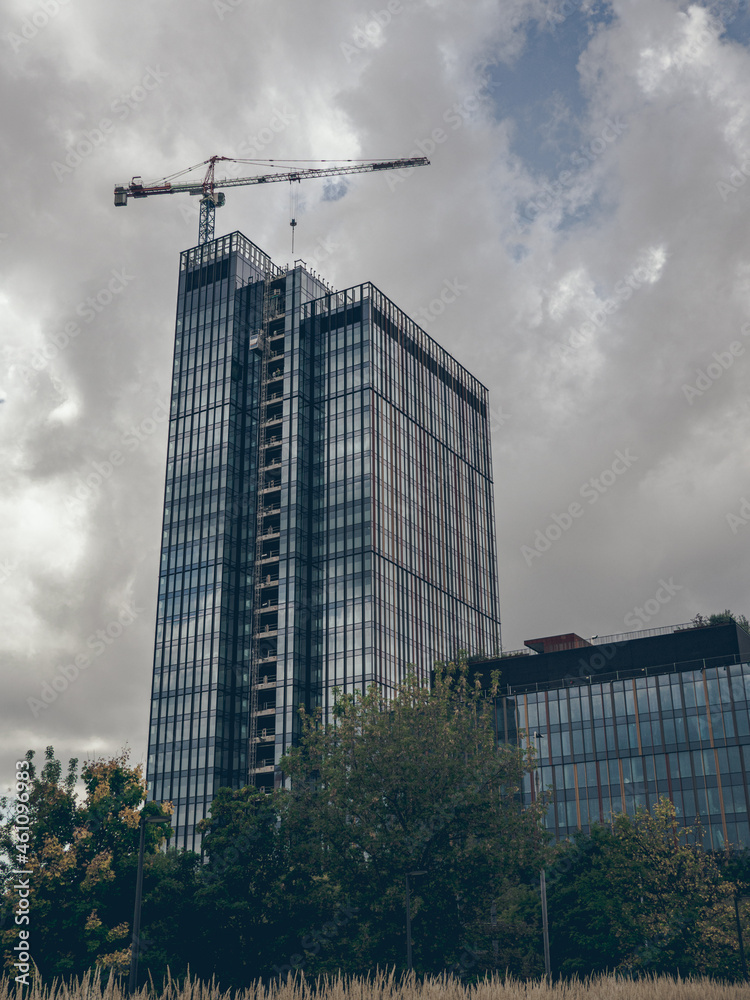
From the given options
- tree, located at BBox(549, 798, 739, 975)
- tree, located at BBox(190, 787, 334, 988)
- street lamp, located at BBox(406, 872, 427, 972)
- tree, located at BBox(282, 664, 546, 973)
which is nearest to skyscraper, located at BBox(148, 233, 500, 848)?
tree, located at BBox(549, 798, 739, 975)

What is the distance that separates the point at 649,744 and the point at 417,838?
194 feet

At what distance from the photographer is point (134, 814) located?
Result: 155ft

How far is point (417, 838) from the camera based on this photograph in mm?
42344

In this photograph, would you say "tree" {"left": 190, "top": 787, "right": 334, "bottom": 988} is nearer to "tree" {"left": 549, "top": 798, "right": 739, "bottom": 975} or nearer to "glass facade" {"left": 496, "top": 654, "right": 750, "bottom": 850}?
"tree" {"left": 549, "top": 798, "right": 739, "bottom": 975}

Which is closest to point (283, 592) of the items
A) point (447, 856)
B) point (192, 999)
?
point (447, 856)

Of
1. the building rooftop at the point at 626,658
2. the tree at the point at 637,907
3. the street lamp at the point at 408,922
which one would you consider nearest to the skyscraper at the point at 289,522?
the building rooftop at the point at 626,658

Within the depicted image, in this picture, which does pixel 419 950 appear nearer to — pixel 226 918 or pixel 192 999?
pixel 226 918

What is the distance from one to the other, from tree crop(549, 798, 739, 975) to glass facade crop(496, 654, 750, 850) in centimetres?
3094

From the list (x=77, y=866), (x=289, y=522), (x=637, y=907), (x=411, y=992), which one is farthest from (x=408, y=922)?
(x=289, y=522)

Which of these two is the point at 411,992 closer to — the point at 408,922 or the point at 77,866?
the point at 408,922

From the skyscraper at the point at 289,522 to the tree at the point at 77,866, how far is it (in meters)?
65.9

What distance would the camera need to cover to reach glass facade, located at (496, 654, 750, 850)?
91125 millimetres

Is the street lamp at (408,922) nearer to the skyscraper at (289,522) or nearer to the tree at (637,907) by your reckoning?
the tree at (637,907)

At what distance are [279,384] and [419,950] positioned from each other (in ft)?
326
